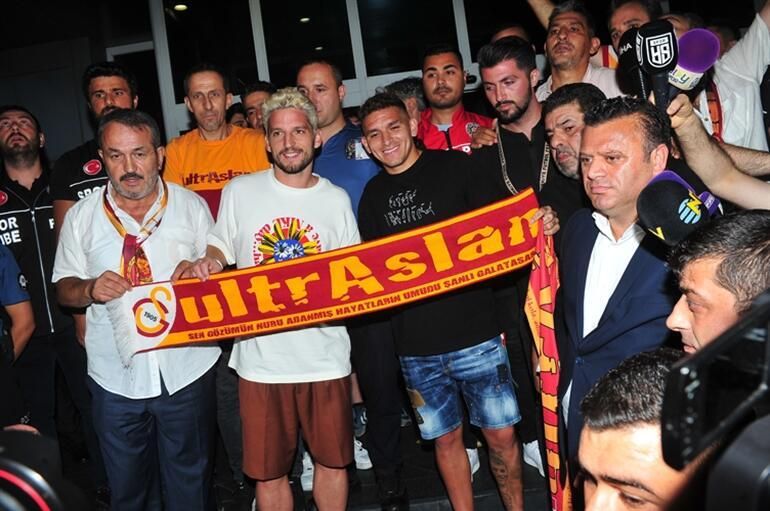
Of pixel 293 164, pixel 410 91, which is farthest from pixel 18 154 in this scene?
pixel 410 91

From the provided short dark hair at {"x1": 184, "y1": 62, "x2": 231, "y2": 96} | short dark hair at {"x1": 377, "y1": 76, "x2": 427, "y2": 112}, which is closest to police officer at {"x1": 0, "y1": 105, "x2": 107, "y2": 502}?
short dark hair at {"x1": 184, "y1": 62, "x2": 231, "y2": 96}

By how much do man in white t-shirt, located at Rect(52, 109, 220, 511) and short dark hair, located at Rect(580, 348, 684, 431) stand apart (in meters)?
2.63

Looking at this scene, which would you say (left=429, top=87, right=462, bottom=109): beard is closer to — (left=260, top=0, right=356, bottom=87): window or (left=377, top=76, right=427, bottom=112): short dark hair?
(left=377, top=76, right=427, bottom=112): short dark hair

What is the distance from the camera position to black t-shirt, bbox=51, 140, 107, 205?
480 centimetres

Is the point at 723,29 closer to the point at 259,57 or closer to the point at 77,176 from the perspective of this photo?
the point at 77,176

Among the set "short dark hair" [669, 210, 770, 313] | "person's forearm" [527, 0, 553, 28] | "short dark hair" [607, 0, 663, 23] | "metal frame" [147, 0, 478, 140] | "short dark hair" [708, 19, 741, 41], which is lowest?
"short dark hair" [669, 210, 770, 313]

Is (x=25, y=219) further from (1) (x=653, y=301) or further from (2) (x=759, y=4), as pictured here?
(2) (x=759, y=4)

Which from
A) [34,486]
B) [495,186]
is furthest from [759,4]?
[34,486]

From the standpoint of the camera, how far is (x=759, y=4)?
896cm

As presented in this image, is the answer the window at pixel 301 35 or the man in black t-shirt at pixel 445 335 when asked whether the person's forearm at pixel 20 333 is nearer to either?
the man in black t-shirt at pixel 445 335

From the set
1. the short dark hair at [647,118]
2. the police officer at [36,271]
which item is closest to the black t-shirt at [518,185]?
the short dark hair at [647,118]

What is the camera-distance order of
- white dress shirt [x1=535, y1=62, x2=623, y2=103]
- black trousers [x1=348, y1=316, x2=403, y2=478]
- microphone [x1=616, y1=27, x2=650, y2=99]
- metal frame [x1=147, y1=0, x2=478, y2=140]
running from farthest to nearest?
metal frame [x1=147, y1=0, x2=478, y2=140] < white dress shirt [x1=535, y1=62, x2=623, y2=103] < black trousers [x1=348, y1=316, x2=403, y2=478] < microphone [x1=616, y1=27, x2=650, y2=99]

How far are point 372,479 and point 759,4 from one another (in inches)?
275

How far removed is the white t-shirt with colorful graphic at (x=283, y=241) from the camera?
418cm
